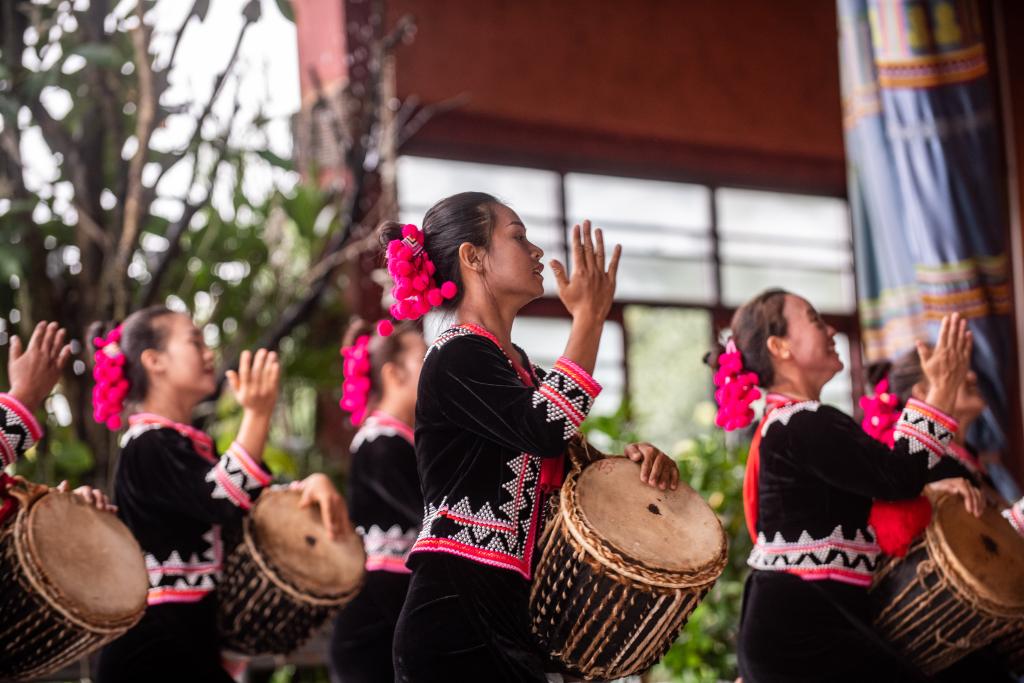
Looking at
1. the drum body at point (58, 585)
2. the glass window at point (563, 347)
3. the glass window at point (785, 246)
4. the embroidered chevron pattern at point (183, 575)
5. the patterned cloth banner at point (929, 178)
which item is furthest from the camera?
the glass window at point (785, 246)

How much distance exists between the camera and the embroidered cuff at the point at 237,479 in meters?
3.07

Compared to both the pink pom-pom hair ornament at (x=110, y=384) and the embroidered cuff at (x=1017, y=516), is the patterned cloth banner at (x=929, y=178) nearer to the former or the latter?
the embroidered cuff at (x=1017, y=516)

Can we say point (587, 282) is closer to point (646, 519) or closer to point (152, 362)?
point (646, 519)

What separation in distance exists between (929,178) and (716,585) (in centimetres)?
199

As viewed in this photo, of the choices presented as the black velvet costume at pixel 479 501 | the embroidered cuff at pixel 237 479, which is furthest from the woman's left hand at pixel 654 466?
the embroidered cuff at pixel 237 479

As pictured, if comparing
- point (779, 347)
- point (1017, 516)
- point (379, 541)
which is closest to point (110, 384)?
point (379, 541)

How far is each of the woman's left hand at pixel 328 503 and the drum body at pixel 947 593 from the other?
4.63ft

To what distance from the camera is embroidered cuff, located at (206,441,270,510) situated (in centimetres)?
307

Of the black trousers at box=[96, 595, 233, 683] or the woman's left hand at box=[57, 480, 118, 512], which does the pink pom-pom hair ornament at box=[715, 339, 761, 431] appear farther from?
the woman's left hand at box=[57, 480, 118, 512]

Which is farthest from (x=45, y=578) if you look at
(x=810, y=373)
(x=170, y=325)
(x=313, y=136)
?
(x=313, y=136)

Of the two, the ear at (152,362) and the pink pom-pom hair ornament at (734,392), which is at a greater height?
the ear at (152,362)

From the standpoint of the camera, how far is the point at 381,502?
3752 millimetres

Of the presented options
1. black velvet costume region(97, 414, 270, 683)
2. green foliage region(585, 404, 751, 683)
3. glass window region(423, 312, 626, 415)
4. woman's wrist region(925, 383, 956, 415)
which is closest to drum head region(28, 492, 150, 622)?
black velvet costume region(97, 414, 270, 683)

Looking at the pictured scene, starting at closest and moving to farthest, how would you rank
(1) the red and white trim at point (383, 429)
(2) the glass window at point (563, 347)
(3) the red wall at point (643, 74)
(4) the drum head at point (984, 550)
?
1. (4) the drum head at point (984, 550)
2. (1) the red and white trim at point (383, 429)
3. (3) the red wall at point (643, 74)
4. (2) the glass window at point (563, 347)
